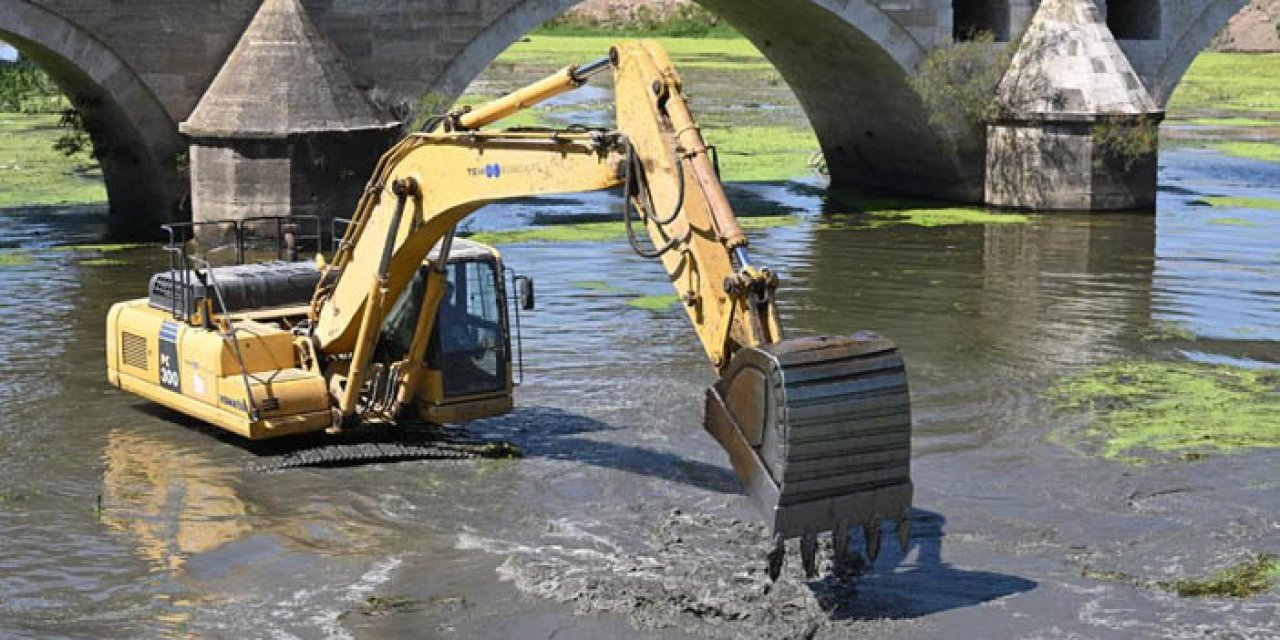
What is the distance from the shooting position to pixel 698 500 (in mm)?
14820

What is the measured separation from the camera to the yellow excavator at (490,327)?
444 inches

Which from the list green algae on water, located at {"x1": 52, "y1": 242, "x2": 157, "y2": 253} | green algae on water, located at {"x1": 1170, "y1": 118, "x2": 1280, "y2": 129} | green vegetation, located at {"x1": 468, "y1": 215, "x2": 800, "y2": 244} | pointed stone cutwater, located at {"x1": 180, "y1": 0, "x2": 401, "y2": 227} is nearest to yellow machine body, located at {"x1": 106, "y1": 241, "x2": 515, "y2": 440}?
pointed stone cutwater, located at {"x1": 180, "y1": 0, "x2": 401, "y2": 227}

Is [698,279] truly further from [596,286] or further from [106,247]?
[106,247]

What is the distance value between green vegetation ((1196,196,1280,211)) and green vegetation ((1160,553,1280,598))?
21.2 meters

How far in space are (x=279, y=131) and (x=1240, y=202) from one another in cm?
1744

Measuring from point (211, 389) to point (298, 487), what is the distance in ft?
A: 4.66

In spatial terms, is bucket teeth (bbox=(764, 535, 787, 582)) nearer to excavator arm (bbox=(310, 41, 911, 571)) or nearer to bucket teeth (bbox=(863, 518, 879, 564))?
excavator arm (bbox=(310, 41, 911, 571))

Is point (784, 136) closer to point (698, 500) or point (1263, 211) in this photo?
point (1263, 211)

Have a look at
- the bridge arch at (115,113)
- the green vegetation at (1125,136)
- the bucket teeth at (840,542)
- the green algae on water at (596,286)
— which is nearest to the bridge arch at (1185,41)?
the green vegetation at (1125,136)

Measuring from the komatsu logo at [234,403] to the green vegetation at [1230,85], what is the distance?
38983mm

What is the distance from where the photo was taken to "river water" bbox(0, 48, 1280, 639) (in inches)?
482

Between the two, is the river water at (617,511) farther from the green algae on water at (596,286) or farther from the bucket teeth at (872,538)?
the green algae on water at (596,286)

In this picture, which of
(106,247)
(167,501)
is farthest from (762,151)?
(167,501)

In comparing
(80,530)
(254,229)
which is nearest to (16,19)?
(254,229)
